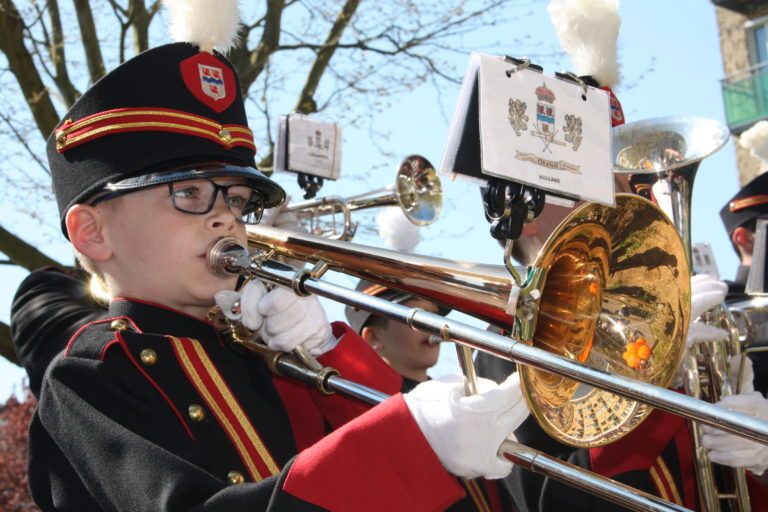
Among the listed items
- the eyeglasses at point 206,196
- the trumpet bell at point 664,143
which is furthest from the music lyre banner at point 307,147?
the eyeglasses at point 206,196

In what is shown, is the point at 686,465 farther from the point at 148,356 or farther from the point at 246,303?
the point at 148,356

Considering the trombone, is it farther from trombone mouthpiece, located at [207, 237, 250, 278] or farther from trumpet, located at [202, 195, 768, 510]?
trombone mouthpiece, located at [207, 237, 250, 278]

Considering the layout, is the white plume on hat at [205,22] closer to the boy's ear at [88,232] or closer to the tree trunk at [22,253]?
the boy's ear at [88,232]

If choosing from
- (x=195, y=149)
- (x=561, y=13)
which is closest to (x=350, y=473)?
(x=195, y=149)

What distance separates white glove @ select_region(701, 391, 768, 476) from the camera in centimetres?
346

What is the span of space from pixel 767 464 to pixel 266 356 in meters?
1.62

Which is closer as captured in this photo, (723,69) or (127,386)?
(127,386)

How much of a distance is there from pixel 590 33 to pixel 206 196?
1.52m

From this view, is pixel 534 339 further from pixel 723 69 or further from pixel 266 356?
pixel 723 69

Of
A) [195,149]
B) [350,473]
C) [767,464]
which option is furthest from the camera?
[767,464]

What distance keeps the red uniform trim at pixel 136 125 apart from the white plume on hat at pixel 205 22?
0.25 metres

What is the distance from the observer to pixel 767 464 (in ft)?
11.7

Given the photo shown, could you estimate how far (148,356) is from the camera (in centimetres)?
288

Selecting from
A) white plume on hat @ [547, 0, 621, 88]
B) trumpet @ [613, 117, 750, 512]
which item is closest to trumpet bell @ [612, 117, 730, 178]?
trumpet @ [613, 117, 750, 512]
